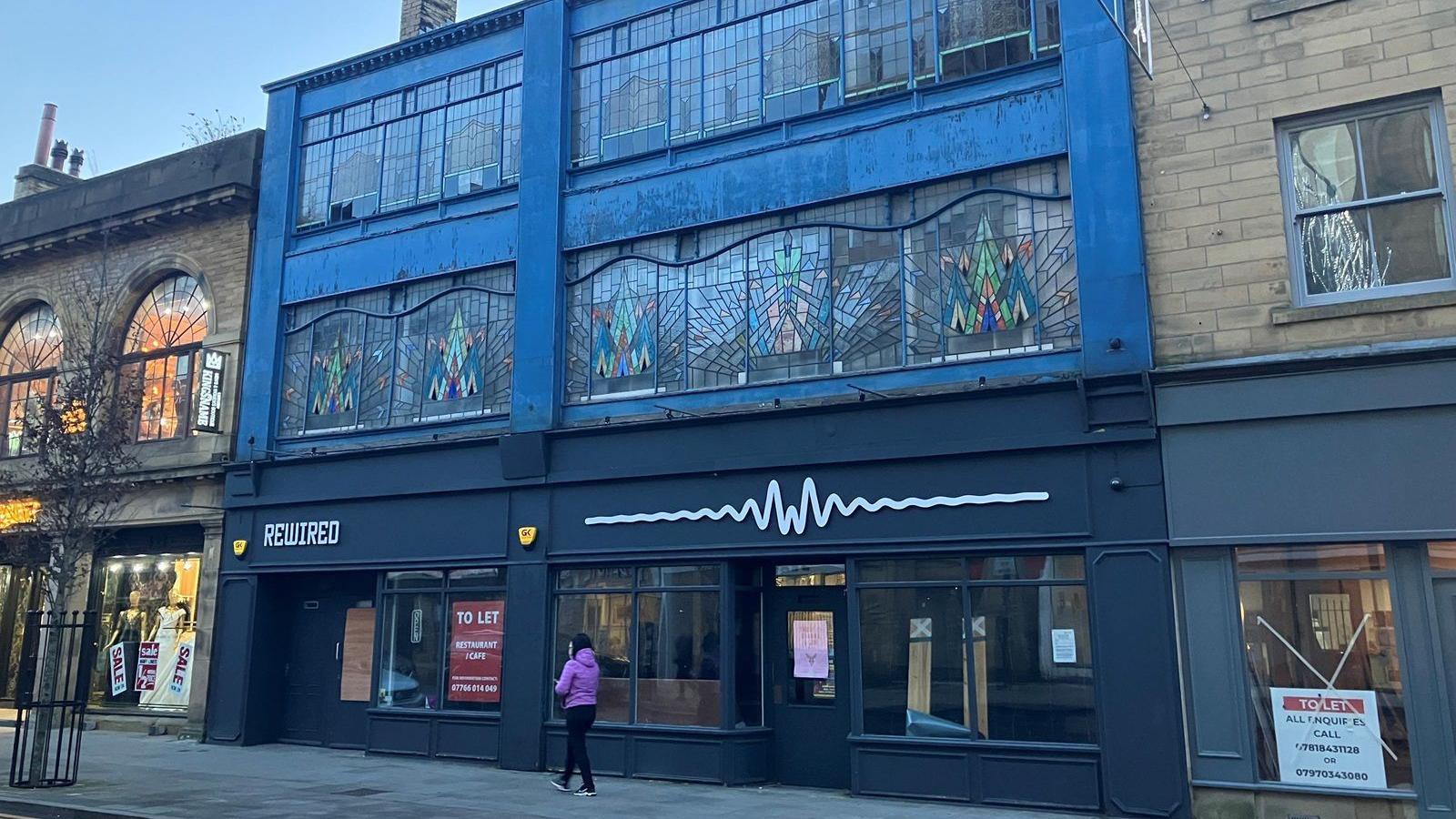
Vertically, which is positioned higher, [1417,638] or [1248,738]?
[1417,638]

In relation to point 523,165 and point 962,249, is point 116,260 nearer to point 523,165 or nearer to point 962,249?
point 523,165

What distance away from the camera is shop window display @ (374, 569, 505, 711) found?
15.4 m

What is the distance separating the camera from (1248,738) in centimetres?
1047

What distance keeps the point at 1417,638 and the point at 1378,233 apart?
387 centimetres

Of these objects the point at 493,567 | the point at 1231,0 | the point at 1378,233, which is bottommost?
the point at 493,567

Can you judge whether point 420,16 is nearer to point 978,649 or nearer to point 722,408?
point 722,408

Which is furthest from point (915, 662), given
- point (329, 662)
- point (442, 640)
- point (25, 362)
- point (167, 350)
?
point (25, 362)

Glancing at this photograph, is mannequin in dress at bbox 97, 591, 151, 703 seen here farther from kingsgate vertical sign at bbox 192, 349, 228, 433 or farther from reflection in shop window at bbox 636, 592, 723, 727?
reflection in shop window at bbox 636, 592, 723, 727

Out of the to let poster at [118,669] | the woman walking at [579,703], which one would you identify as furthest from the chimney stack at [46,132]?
the woman walking at [579,703]

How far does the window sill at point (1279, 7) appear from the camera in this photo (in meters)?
11.3

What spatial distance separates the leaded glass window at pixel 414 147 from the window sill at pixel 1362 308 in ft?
33.9

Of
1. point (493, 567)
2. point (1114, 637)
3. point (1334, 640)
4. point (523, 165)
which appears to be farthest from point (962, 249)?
point (493, 567)

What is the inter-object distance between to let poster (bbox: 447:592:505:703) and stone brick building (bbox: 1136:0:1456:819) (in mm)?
8836

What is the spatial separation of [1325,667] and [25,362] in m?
23.1
